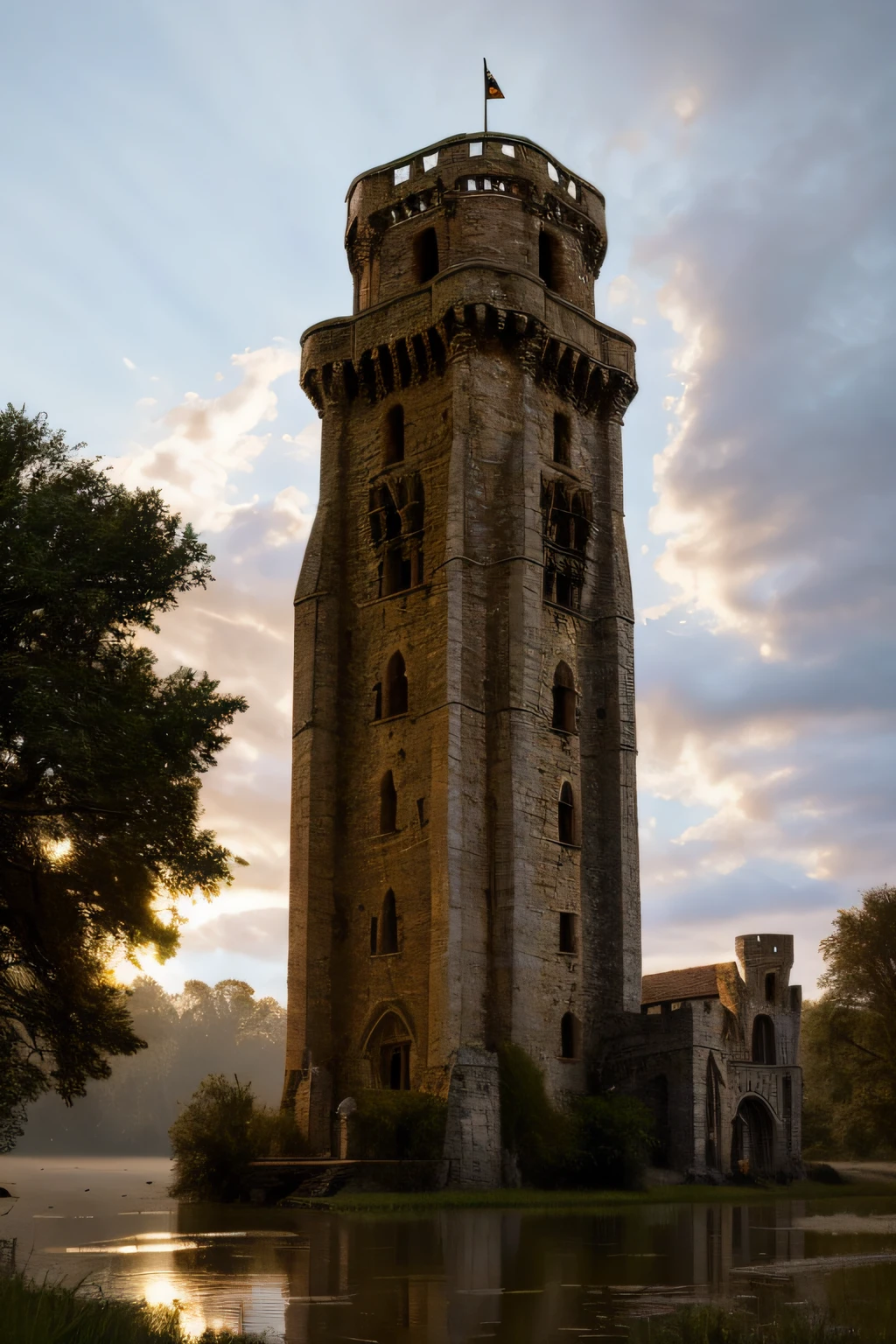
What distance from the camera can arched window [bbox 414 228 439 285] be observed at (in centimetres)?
4241

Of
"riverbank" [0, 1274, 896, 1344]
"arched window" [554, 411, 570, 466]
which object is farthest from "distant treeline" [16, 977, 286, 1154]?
"riverbank" [0, 1274, 896, 1344]

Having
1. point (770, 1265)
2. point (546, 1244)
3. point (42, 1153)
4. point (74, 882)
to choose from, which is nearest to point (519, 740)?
point (74, 882)

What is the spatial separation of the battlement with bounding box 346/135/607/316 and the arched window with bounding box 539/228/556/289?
3 centimetres

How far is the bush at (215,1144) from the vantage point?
95.1 ft

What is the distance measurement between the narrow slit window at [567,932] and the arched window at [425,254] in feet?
67.5

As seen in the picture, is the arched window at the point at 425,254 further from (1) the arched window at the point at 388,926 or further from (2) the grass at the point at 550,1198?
(2) the grass at the point at 550,1198

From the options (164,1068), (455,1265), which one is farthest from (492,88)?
(164,1068)

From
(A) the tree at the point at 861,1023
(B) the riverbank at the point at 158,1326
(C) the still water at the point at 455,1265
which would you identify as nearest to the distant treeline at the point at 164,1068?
(A) the tree at the point at 861,1023

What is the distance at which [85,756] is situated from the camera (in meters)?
19.0

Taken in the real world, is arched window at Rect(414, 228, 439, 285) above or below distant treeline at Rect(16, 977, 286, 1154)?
above

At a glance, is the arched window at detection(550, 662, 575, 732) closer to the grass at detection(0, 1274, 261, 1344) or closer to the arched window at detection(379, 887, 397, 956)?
the arched window at detection(379, 887, 397, 956)

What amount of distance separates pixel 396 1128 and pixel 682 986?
54.8 feet

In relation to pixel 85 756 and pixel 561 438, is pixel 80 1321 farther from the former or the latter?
pixel 561 438

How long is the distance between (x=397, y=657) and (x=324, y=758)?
3.57 meters
